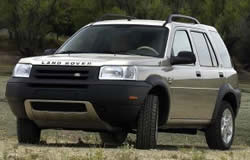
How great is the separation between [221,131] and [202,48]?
1.30 m

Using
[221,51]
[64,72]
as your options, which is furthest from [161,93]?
[221,51]

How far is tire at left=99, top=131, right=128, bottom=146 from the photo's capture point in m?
13.7

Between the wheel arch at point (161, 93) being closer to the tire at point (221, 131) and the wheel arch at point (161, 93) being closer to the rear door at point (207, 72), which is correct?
the rear door at point (207, 72)

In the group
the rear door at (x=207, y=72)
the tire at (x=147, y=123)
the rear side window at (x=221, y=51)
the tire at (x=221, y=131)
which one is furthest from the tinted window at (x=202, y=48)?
the tire at (x=147, y=123)

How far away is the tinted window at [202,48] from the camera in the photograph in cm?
1296

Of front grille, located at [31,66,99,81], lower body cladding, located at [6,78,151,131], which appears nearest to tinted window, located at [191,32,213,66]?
lower body cladding, located at [6,78,151,131]

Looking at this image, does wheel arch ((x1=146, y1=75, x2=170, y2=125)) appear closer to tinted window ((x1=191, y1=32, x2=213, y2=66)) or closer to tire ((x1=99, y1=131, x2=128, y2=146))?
tinted window ((x1=191, y1=32, x2=213, y2=66))

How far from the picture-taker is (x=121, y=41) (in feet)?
39.6

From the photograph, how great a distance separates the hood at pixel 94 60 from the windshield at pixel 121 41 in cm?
36

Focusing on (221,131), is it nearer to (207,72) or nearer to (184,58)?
(207,72)

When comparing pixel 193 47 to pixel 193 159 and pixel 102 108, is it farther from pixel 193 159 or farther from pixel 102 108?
pixel 193 159

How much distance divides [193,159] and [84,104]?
208 cm

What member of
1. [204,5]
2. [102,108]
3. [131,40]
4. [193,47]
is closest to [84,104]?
[102,108]

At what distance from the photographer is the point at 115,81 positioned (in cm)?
1062
